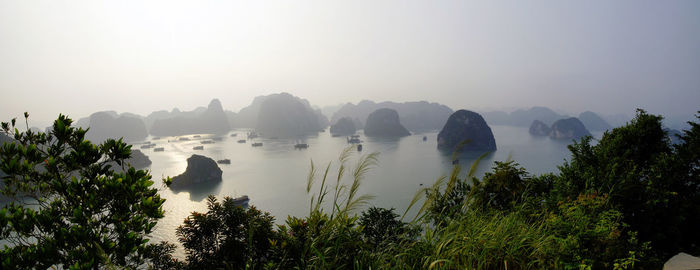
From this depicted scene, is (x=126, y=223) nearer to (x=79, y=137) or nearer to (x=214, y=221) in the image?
(x=79, y=137)

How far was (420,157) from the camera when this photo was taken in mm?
87188

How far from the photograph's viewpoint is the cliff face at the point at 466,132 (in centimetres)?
11494

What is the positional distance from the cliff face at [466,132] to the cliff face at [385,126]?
133 feet

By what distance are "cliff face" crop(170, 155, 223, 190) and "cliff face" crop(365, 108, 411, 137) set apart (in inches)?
4425

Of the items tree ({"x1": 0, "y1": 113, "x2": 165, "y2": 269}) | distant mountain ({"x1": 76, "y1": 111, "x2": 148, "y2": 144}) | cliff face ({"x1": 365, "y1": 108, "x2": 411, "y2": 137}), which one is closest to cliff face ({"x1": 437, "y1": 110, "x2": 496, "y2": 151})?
cliff face ({"x1": 365, "y1": 108, "x2": 411, "y2": 137})

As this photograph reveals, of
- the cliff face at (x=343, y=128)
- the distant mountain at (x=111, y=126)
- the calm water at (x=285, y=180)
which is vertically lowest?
the calm water at (x=285, y=180)

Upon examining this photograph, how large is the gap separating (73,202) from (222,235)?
2459 millimetres

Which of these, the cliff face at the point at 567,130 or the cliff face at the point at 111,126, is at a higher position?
the cliff face at the point at 111,126

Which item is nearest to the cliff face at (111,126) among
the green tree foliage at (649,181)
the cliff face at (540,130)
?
the green tree foliage at (649,181)

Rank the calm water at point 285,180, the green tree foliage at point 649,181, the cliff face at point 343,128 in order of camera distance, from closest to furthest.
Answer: the green tree foliage at point 649,181 → the calm water at point 285,180 → the cliff face at point 343,128

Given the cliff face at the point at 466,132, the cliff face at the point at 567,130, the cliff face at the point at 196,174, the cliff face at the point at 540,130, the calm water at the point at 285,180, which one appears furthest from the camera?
the cliff face at the point at 540,130

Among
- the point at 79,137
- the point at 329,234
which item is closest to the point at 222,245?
the point at 79,137

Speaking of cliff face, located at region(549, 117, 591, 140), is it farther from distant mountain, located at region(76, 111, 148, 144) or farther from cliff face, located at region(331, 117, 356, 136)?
distant mountain, located at region(76, 111, 148, 144)

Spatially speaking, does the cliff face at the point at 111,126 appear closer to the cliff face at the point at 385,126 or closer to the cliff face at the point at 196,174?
the cliff face at the point at 385,126
